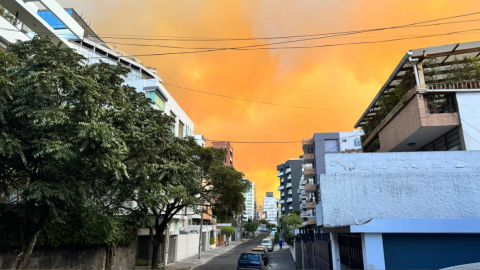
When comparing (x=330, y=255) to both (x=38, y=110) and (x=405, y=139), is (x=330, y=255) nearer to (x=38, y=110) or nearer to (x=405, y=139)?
(x=405, y=139)

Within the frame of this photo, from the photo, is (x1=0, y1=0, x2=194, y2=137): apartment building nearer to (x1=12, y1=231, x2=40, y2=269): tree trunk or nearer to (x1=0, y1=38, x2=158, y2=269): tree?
(x1=0, y1=38, x2=158, y2=269): tree

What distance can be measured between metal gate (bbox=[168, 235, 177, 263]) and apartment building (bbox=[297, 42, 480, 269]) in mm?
19671

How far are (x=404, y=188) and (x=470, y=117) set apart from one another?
656 centimetres

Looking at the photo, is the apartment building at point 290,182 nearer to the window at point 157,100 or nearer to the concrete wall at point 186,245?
the concrete wall at point 186,245

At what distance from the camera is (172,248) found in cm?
2828

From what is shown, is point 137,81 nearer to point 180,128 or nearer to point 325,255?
point 180,128

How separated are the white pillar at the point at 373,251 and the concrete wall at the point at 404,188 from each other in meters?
1.79

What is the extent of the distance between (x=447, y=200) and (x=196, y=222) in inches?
1740

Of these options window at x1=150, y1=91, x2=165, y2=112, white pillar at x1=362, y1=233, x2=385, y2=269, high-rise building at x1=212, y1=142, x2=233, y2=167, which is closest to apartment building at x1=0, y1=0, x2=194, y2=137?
window at x1=150, y1=91, x2=165, y2=112

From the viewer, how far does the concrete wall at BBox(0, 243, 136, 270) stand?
43.6 ft

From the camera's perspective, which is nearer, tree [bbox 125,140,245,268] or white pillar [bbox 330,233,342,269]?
white pillar [bbox 330,233,342,269]

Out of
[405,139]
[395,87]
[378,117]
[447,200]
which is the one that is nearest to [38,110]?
[447,200]

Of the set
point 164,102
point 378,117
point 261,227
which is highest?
point 164,102

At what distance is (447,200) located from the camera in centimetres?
873
